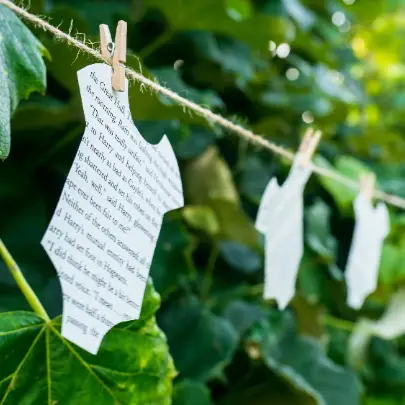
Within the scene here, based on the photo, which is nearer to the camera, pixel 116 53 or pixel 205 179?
pixel 116 53

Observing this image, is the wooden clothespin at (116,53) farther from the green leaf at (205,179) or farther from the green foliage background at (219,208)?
the green leaf at (205,179)

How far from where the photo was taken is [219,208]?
0.73 meters

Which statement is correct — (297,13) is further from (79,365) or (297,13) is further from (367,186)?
(79,365)

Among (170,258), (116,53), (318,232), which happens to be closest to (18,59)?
(116,53)

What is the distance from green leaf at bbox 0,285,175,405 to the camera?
0.35m

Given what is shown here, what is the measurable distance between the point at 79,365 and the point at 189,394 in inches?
10.5

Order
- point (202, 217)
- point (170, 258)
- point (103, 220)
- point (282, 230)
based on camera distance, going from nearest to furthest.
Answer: point (103, 220), point (282, 230), point (170, 258), point (202, 217)

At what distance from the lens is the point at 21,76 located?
0.38 meters

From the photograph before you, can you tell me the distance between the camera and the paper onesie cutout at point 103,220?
0.97 ft

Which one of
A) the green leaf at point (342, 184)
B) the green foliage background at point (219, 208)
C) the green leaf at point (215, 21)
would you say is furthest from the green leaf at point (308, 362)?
the green leaf at point (215, 21)

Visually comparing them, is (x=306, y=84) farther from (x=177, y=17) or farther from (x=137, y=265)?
(x=137, y=265)

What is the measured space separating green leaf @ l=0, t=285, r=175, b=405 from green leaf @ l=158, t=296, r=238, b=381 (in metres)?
0.24

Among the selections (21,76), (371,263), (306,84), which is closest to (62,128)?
(21,76)

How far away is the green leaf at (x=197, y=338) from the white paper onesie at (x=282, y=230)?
15 centimetres
